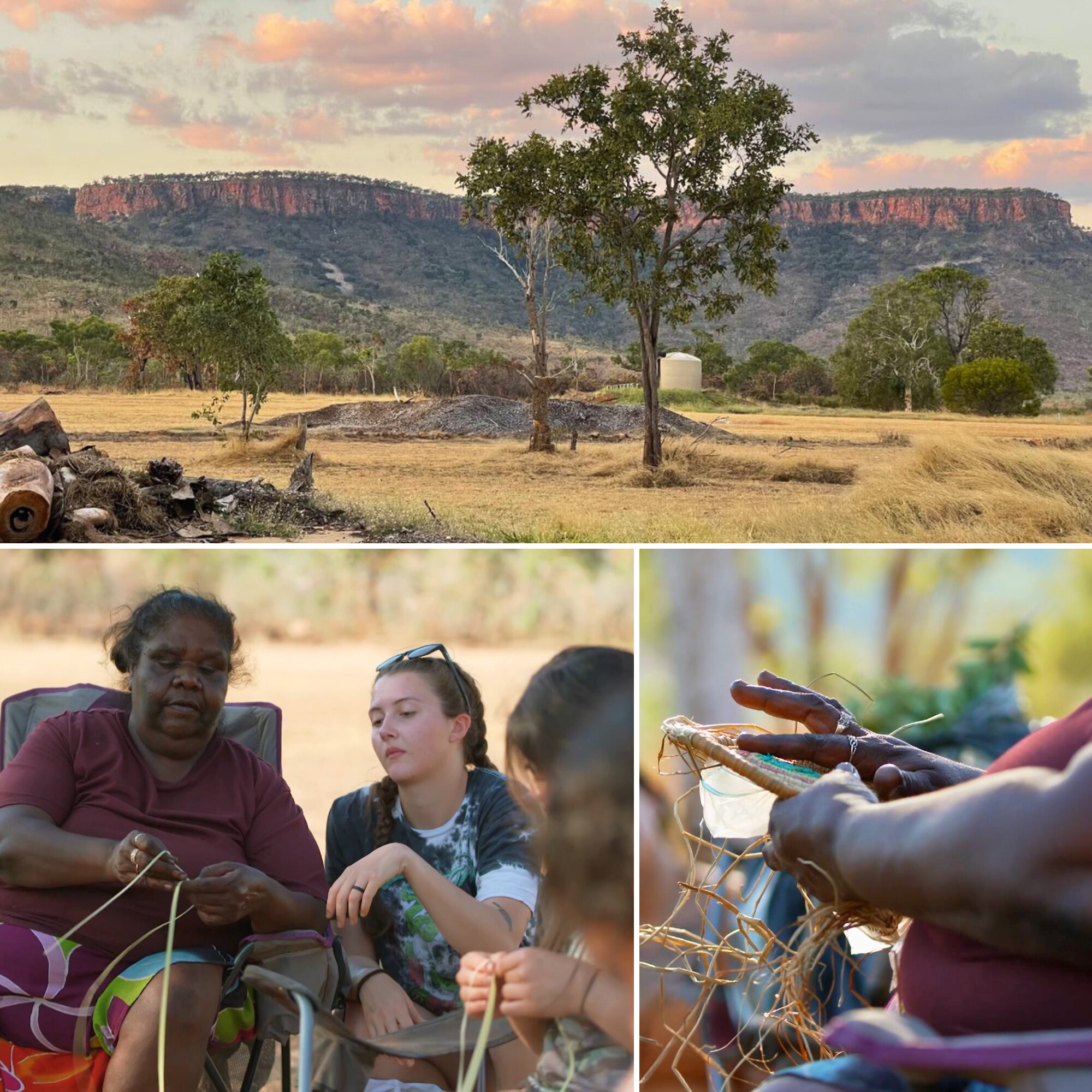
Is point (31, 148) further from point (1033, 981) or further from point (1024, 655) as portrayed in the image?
point (1033, 981)

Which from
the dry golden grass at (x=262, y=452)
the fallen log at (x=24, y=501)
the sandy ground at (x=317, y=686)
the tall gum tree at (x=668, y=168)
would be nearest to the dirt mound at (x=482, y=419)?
the dry golden grass at (x=262, y=452)

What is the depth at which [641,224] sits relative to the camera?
1490cm

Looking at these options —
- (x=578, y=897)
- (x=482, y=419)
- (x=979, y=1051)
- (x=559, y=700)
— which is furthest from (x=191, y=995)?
(x=482, y=419)

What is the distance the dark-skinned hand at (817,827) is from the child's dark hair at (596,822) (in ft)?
3.83

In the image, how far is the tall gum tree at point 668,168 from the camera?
47.8 ft

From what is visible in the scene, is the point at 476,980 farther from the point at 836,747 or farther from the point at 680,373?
the point at 680,373

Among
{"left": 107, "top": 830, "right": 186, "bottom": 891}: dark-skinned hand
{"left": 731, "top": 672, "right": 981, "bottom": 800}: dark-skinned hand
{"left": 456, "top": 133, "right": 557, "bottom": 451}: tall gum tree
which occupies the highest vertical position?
{"left": 456, "top": 133, "right": 557, "bottom": 451}: tall gum tree

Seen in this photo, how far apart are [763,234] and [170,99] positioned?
13.0 m

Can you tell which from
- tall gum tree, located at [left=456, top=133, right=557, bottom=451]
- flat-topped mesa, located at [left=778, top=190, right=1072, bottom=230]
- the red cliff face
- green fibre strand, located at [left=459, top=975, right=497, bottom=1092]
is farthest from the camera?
the red cliff face

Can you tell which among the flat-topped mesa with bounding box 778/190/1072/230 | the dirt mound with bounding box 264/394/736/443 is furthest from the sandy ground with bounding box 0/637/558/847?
the flat-topped mesa with bounding box 778/190/1072/230

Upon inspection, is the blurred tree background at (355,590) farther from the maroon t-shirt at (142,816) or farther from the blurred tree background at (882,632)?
the blurred tree background at (882,632)

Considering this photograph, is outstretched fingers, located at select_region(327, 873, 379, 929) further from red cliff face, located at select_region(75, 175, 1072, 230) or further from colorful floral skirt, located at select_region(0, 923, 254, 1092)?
red cliff face, located at select_region(75, 175, 1072, 230)

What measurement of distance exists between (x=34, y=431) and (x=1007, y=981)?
30.2ft

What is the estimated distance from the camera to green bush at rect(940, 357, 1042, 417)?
26.8m
